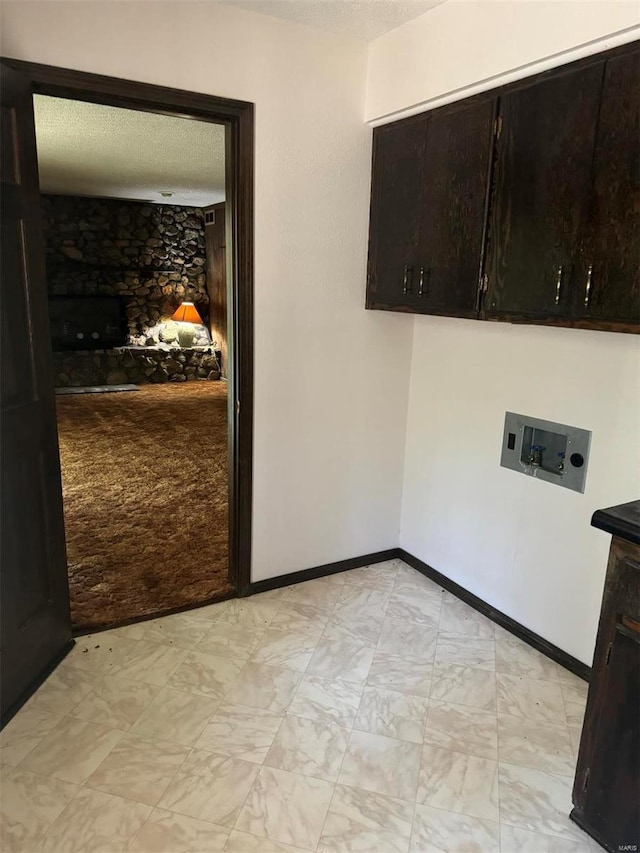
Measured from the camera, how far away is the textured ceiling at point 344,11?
2.18m

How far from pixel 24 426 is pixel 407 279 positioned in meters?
1.64

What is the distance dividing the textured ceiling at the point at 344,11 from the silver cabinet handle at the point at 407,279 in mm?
966

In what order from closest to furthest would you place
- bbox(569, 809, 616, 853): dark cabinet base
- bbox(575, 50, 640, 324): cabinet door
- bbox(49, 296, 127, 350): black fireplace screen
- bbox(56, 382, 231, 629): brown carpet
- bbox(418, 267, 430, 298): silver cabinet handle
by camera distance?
bbox(569, 809, 616, 853): dark cabinet base, bbox(575, 50, 640, 324): cabinet door, bbox(418, 267, 430, 298): silver cabinet handle, bbox(56, 382, 231, 629): brown carpet, bbox(49, 296, 127, 350): black fireplace screen

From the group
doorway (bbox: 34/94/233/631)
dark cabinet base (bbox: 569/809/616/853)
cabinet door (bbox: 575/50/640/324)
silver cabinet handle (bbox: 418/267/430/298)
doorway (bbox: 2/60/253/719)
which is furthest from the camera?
doorway (bbox: 34/94/233/631)

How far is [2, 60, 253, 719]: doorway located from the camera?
6.17ft

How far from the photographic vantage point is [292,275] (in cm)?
256

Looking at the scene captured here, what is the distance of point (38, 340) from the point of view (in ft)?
6.57

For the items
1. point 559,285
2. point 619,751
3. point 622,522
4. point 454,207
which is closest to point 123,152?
point 454,207

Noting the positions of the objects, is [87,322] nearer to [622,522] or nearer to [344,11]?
[344,11]

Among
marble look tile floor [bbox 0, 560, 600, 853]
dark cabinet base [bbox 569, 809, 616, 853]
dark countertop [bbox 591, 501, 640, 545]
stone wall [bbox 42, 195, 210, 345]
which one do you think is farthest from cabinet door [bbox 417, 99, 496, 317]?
stone wall [bbox 42, 195, 210, 345]

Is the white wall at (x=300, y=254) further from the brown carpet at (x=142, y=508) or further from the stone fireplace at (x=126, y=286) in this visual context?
the stone fireplace at (x=126, y=286)

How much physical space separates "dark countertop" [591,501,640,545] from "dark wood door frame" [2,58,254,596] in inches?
60.9

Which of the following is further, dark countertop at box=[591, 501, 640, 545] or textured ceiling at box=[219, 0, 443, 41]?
textured ceiling at box=[219, 0, 443, 41]

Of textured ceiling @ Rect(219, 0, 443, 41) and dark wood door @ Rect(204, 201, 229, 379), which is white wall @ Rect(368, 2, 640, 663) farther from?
dark wood door @ Rect(204, 201, 229, 379)
